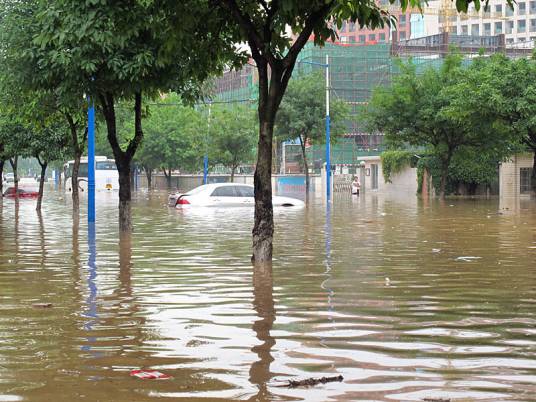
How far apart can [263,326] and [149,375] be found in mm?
2229

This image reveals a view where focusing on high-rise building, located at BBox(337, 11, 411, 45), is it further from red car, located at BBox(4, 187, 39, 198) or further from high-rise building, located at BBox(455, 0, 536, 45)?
red car, located at BBox(4, 187, 39, 198)

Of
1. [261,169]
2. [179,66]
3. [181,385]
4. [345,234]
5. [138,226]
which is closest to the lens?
[181,385]

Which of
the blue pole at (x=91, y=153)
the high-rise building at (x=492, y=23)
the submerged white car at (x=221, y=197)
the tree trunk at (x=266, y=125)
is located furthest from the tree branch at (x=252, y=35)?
the high-rise building at (x=492, y=23)

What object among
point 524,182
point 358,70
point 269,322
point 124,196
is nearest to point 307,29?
point 269,322

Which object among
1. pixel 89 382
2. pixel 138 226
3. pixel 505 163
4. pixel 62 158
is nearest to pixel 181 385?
pixel 89 382

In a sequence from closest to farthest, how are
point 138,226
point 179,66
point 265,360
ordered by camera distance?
point 265,360 < point 179,66 < point 138,226

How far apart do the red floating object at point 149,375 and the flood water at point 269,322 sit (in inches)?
3.0

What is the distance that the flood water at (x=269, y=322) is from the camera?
20.5ft

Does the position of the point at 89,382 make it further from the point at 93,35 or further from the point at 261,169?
the point at 93,35

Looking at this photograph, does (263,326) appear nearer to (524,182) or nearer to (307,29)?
(307,29)

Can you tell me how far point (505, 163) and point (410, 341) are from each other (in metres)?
59.6

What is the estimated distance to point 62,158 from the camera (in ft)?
132

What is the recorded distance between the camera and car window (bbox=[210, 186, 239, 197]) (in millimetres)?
36906

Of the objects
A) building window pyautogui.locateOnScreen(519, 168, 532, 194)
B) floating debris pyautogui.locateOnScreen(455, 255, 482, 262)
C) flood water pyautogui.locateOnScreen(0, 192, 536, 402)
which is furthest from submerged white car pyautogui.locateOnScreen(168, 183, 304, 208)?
building window pyautogui.locateOnScreen(519, 168, 532, 194)
